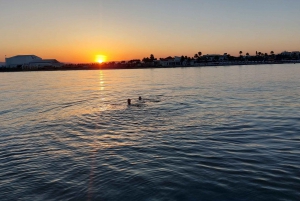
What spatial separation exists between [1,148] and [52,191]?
26.9 feet

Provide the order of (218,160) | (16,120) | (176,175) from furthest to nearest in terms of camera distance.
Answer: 1. (16,120)
2. (218,160)
3. (176,175)

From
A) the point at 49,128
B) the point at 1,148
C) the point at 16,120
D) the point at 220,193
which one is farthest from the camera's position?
the point at 16,120

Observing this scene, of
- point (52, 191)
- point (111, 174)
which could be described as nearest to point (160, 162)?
point (111, 174)

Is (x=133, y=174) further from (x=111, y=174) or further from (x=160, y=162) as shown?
(x=160, y=162)

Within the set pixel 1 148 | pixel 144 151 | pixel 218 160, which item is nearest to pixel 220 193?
pixel 218 160

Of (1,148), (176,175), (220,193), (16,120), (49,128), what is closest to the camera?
(220,193)

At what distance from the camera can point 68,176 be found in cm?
1186

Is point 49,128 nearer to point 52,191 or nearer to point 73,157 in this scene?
point 73,157

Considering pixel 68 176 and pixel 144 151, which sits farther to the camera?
pixel 144 151

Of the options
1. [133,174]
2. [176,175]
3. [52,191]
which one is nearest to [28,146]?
[52,191]

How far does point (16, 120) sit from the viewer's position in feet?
84.9

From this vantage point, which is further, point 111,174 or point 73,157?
point 73,157

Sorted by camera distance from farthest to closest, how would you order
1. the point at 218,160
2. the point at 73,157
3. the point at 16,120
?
the point at 16,120, the point at 73,157, the point at 218,160

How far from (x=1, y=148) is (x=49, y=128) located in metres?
5.32
